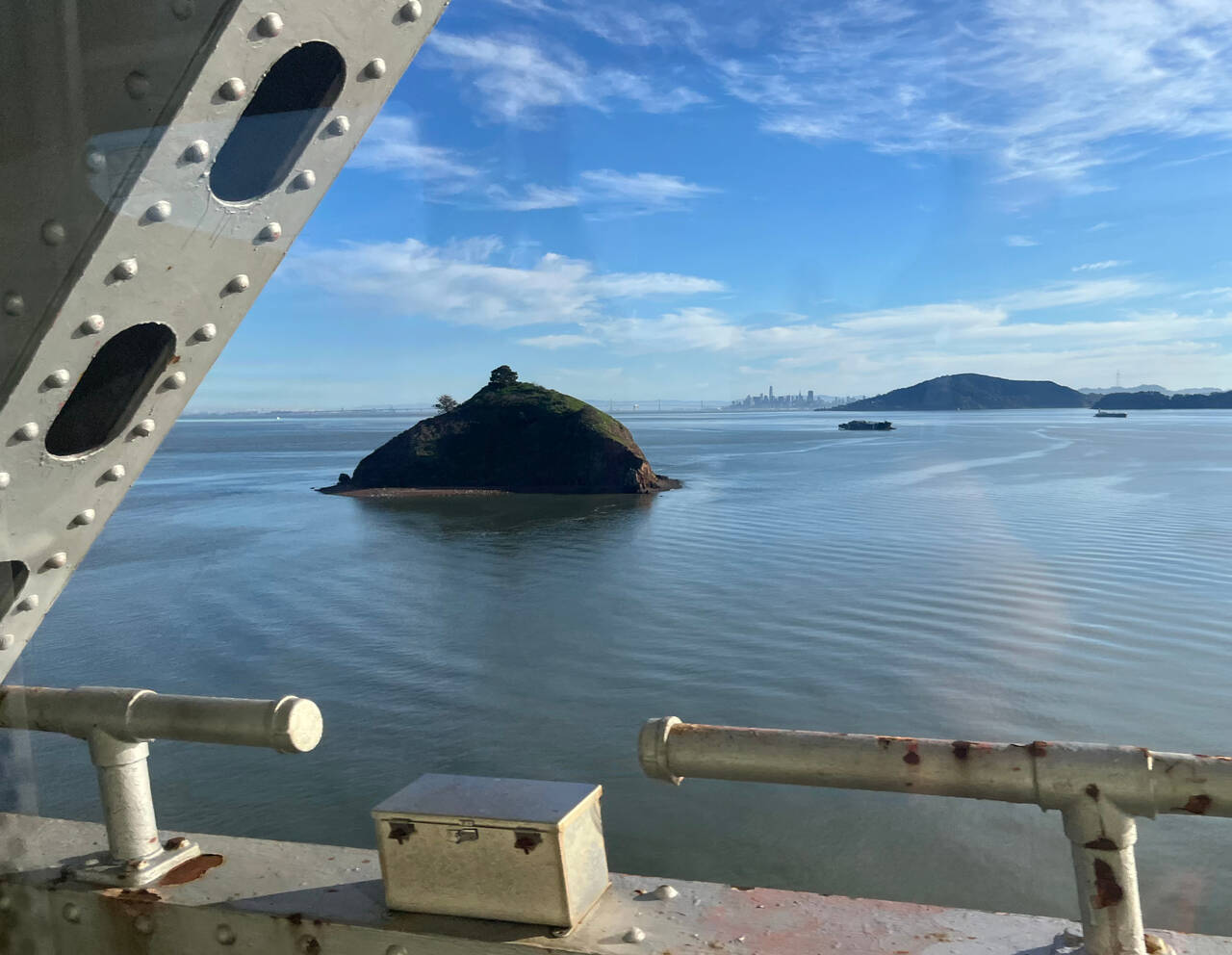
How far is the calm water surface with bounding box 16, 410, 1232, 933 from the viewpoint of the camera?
26.9 ft

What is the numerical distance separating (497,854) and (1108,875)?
1.36 m

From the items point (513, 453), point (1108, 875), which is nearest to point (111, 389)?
point (1108, 875)

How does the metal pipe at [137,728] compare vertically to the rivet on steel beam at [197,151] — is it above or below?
below

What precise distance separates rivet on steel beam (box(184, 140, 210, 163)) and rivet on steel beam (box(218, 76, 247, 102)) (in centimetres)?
10

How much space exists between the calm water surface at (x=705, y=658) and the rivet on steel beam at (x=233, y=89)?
189 cm

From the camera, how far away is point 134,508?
41188 millimetres

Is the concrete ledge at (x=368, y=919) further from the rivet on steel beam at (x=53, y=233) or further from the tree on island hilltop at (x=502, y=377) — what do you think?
the tree on island hilltop at (x=502, y=377)

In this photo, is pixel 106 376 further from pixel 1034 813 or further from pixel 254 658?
pixel 254 658

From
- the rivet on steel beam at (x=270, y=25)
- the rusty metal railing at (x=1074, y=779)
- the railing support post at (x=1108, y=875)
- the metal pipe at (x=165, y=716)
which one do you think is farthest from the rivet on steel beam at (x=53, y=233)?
Result: the railing support post at (x=1108, y=875)

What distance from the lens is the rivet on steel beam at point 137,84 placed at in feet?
5.51

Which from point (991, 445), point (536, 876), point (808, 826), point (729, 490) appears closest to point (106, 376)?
point (536, 876)

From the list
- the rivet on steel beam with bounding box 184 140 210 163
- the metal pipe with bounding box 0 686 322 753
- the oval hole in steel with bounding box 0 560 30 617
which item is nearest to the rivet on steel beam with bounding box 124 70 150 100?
the rivet on steel beam with bounding box 184 140 210 163

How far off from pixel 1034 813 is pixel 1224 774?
7.58 metres

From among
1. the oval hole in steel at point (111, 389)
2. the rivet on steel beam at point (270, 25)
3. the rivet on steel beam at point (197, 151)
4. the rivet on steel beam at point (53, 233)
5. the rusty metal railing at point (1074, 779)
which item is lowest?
the rusty metal railing at point (1074, 779)
